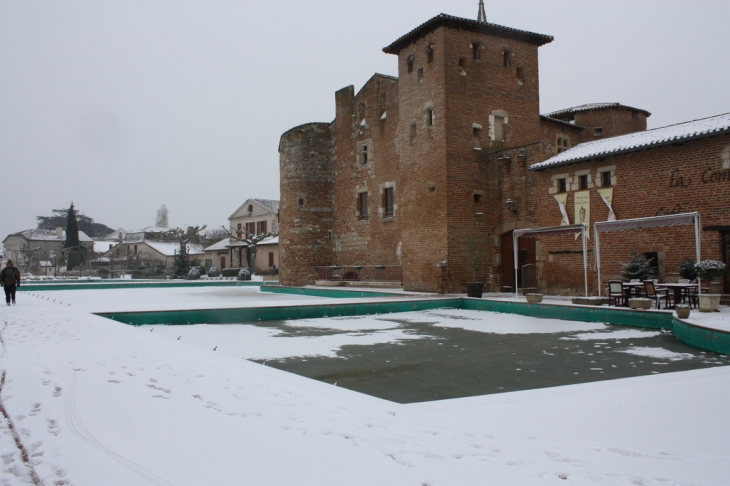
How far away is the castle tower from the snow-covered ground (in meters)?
13.0

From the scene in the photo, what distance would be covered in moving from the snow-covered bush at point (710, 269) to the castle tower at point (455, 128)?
27.4 feet

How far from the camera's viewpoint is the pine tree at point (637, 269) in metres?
14.0

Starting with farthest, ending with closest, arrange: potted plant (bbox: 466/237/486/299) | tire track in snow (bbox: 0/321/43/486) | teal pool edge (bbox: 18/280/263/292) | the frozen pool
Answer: teal pool edge (bbox: 18/280/263/292) < potted plant (bbox: 466/237/486/299) < the frozen pool < tire track in snow (bbox: 0/321/43/486)

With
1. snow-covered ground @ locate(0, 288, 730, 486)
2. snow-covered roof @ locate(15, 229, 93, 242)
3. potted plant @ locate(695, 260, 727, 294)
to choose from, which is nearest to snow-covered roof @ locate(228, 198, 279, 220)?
snow-covered roof @ locate(15, 229, 93, 242)

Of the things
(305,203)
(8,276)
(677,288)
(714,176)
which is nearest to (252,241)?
(305,203)

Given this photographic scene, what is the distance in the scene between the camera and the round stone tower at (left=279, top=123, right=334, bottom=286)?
89.5 ft

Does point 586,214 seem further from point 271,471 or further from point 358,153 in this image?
point 271,471

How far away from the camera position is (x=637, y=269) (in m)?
14.1

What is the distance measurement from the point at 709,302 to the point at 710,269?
2.12 feet

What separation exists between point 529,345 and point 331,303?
6552mm

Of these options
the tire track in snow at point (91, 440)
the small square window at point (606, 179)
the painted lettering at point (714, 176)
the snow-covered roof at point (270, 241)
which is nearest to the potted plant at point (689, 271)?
the painted lettering at point (714, 176)

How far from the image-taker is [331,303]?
47.5 ft

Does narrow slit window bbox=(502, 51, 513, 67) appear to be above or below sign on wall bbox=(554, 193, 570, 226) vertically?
above

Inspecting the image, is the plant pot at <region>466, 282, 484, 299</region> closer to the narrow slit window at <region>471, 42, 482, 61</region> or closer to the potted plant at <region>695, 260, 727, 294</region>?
the potted plant at <region>695, 260, 727, 294</region>
